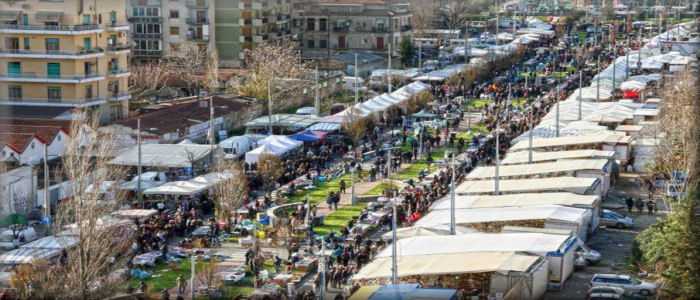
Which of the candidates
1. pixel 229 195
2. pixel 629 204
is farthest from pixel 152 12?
pixel 629 204

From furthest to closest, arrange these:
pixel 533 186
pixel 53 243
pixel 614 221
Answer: pixel 533 186 < pixel 614 221 < pixel 53 243

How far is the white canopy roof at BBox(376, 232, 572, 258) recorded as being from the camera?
5.18m

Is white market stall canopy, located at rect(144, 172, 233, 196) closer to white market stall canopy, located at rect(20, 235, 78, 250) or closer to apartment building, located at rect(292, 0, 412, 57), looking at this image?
white market stall canopy, located at rect(20, 235, 78, 250)

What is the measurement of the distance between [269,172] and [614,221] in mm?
2191

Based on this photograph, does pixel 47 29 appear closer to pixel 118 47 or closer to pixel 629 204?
pixel 118 47

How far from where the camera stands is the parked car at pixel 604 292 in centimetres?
509

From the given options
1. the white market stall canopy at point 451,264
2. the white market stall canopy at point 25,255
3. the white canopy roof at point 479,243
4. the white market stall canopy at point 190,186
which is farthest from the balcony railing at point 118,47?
the white market stall canopy at point 451,264

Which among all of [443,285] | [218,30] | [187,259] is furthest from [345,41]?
[443,285]

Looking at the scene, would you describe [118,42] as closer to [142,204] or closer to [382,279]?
[142,204]

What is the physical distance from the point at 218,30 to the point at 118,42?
3.94 m

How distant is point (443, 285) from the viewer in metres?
4.80

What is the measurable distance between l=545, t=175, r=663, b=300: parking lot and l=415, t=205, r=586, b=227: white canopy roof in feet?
0.65

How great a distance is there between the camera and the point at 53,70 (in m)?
9.37

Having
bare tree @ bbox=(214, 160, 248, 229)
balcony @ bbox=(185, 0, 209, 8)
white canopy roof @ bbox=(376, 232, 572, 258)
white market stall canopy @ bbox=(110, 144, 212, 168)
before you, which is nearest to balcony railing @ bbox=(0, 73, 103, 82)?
white market stall canopy @ bbox=(110, 144, 212, 168)
